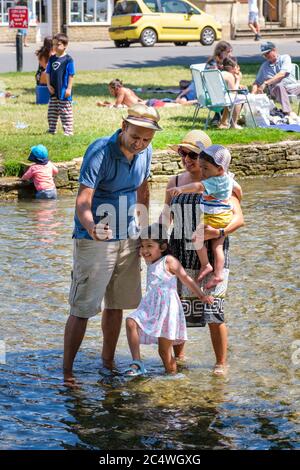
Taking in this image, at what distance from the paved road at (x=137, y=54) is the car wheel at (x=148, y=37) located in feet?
0.78

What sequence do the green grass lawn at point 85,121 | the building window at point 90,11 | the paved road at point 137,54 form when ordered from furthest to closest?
the building window at point 90,11 < the paved road at point 137,54 < the green grass lawn at point 85,121

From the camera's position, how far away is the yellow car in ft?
119

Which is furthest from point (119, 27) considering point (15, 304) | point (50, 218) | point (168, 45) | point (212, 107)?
point (15, 304)

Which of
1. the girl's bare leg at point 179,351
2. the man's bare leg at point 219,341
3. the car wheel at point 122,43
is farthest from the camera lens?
the car wheel at point 122,43

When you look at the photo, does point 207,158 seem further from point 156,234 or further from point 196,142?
point 156,234

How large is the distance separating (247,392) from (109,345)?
3.24 feet

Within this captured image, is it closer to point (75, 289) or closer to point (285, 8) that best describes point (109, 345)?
point (75, 289)

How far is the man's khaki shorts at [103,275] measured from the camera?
6965 mm

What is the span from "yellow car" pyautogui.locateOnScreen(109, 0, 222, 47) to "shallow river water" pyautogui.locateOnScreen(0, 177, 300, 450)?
84.7ft

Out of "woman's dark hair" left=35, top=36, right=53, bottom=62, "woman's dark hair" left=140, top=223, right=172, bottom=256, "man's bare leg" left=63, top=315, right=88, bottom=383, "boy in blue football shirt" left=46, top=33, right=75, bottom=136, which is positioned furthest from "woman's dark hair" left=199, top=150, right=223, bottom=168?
"woman's dark hair" left=35, top=36, right=53, bottom=62

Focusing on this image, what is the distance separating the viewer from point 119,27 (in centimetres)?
3659

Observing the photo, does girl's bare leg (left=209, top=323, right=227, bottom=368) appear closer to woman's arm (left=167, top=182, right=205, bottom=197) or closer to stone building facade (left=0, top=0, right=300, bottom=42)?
woman's arm (left=167, top=182, right=205, bottom=197)

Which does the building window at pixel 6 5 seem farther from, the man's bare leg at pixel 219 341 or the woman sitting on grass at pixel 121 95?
the man's bare leg at pixel 219 341

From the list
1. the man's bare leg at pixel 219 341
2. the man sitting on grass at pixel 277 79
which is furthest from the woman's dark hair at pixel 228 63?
the man's bare leg at pixel 219 341
